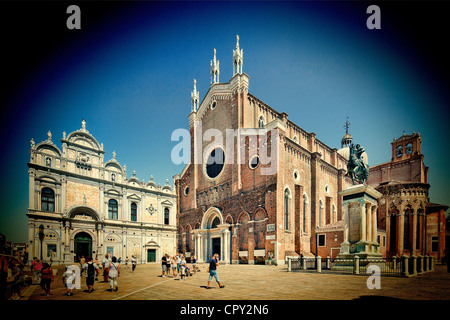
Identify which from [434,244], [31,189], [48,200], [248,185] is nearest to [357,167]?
[248,185]

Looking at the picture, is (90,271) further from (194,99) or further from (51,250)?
(194,99)

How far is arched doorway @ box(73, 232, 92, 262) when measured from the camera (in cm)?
2417

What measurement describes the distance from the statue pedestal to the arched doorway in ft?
76.2

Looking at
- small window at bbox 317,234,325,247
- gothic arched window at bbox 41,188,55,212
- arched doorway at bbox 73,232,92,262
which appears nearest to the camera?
gothic arched window at bbox 41,188,55,212

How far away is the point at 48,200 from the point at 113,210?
644 centimetres

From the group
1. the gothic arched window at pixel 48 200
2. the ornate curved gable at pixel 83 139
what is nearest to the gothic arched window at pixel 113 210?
the gothic arched window at pixel 48 200

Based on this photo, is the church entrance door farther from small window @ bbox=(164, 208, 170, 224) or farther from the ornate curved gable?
the ornate curved gable

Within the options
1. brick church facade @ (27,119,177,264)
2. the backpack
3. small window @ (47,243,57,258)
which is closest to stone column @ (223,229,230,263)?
brick church facade @ (27,119,177,264)

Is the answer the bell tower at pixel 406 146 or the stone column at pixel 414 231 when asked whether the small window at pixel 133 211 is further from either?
the bell tower at pixel 406 146

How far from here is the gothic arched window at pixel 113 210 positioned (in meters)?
27.6

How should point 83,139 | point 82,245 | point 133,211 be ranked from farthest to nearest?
point 133,211 → point 83,139 → point 82,245

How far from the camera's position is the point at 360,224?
13.8m

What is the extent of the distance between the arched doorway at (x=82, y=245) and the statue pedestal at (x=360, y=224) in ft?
76.2

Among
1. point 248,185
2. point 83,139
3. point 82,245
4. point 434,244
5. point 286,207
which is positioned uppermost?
point 83,139
